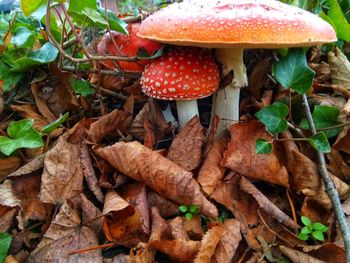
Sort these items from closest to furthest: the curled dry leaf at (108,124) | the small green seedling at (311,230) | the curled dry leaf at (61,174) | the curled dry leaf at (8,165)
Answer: the small green seedling at (311,230) < the curled dry leaf at (61,174) < the curled dry leaf at (8,165) < the curled dry leaf at (108,124)

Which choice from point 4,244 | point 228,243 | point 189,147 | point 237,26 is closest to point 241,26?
point 237,26

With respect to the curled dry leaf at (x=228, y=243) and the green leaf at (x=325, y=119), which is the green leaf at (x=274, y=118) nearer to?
the green leaf at (x=325, y=119)

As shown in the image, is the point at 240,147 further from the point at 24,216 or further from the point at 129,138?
the point at 24,216

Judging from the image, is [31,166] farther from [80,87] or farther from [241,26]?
[241,26]

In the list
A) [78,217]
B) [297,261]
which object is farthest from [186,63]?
[297,261]

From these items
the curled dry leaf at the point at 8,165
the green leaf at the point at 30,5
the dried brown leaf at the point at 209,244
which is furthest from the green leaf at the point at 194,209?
the green leaf at the point at 30,5

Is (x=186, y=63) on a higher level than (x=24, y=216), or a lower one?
higher
